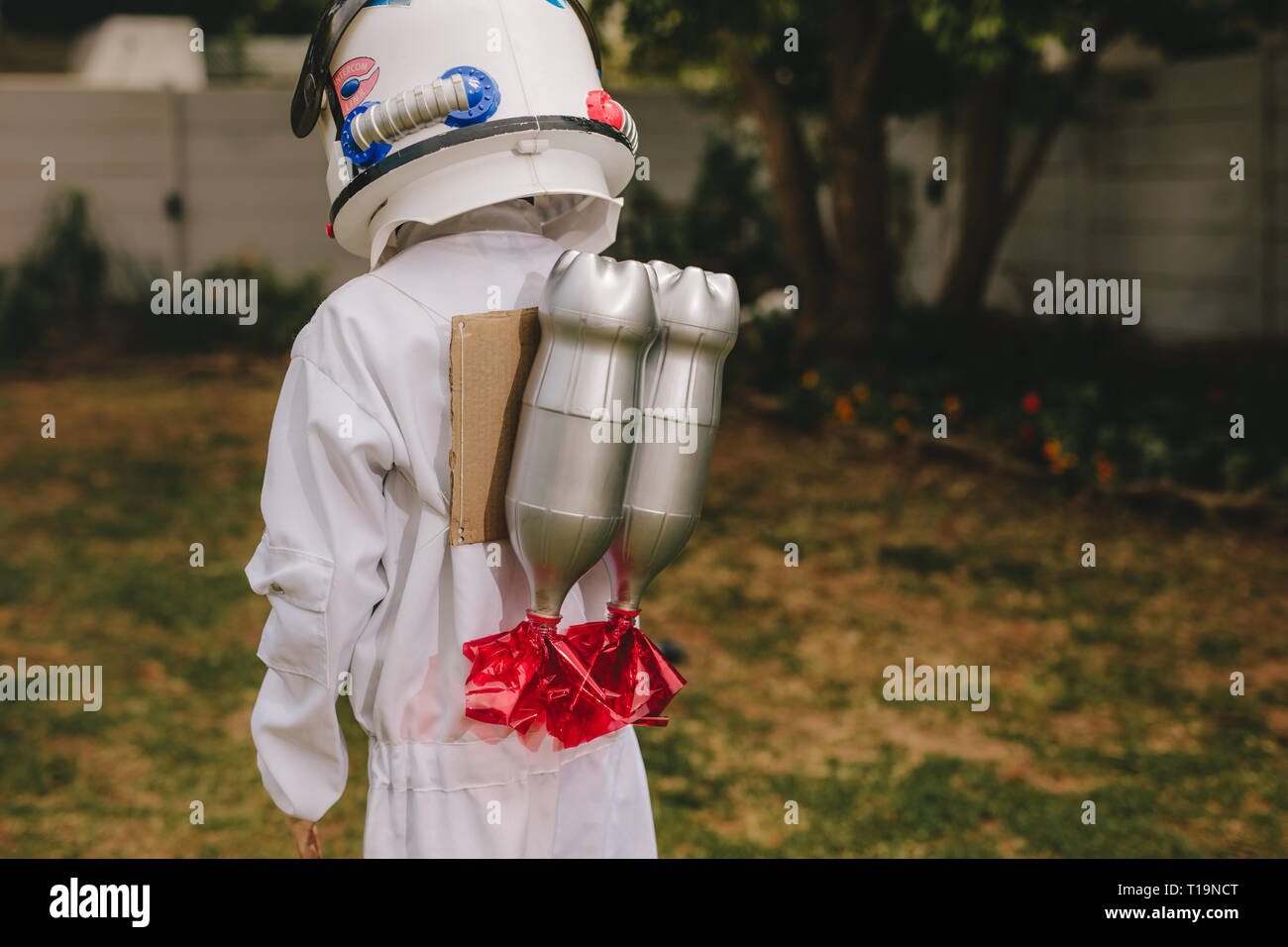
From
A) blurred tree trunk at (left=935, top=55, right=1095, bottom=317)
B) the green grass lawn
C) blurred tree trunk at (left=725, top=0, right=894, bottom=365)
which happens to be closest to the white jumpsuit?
the green grass lawn

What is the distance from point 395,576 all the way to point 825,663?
287cm

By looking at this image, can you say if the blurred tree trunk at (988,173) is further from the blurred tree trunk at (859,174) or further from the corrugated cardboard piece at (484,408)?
the corrugated cardboard piece at (484,408)

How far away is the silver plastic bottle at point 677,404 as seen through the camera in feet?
6.08

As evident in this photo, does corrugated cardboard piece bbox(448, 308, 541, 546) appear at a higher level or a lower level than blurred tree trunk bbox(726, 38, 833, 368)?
lower

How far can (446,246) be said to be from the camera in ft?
6.32

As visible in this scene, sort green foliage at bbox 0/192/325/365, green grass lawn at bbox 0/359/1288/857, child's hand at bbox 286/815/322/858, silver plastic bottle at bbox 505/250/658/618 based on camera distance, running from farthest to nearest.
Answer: green foliage at bbox 0/192/325/365 < green grass lawn at bbox 0/359/1288/857 < child's hand at bbox 286/815/322/858 < silver plastic bottle at bbox 505/250/658/618

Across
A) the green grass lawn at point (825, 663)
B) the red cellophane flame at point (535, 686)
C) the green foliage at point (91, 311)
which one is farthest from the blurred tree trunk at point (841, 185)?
the red cellophane flame at point (535, 686)

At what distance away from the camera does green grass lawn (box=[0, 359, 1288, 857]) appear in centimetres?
349

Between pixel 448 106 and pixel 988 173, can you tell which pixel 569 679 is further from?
pixel 988 173

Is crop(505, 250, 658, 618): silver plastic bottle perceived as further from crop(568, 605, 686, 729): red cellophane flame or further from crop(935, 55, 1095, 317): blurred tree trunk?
crop(935, 55, 1095, 317): blurred tree trunk

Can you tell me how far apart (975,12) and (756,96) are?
8.09 ft

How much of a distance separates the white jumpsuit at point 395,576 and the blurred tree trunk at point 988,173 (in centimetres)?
662

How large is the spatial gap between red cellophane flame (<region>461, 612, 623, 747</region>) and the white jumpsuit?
0.07m
